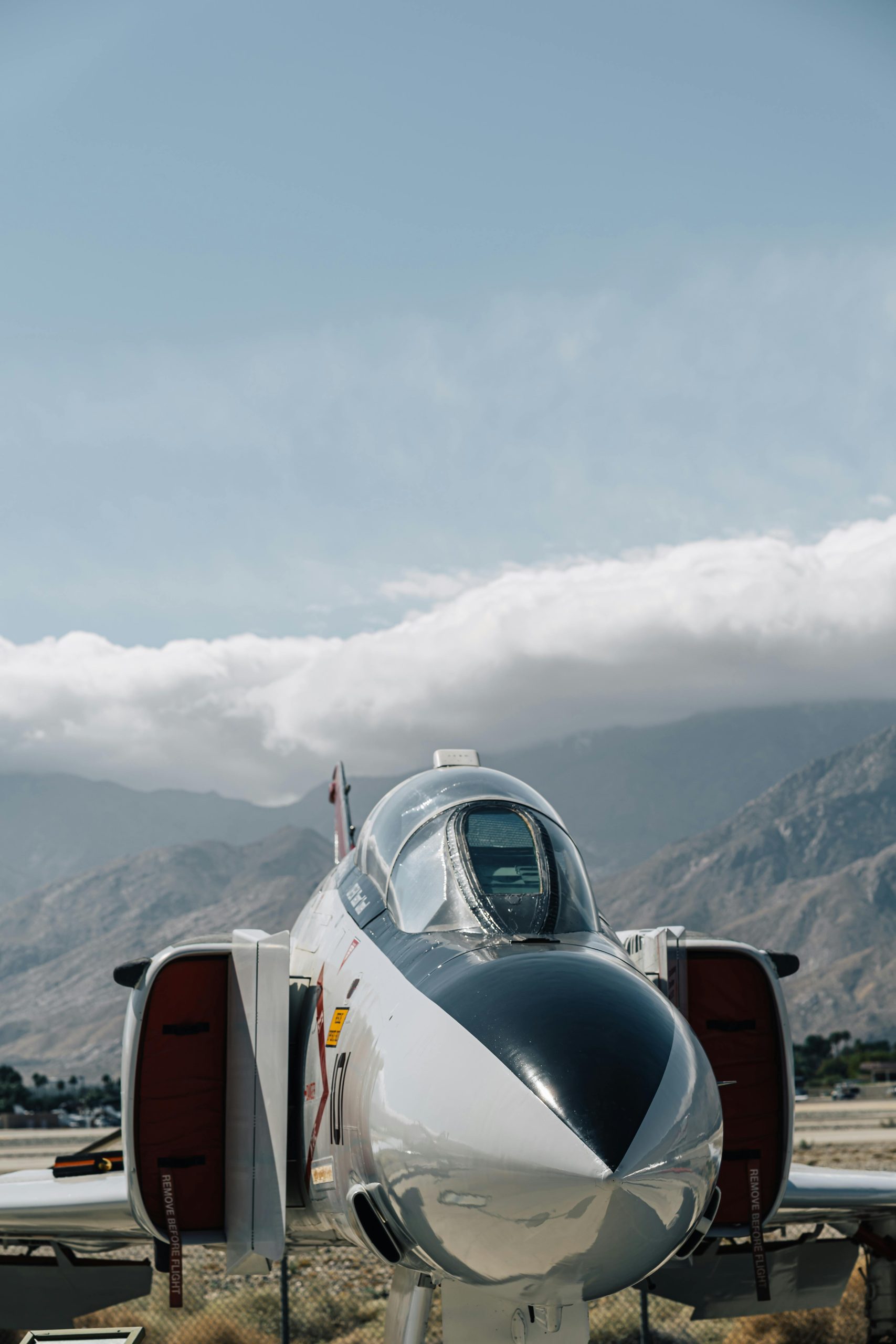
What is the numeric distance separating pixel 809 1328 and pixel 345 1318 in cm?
496

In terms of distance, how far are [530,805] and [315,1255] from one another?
13.4 meters

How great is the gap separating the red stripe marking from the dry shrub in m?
8.35

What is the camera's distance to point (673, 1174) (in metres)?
3.68

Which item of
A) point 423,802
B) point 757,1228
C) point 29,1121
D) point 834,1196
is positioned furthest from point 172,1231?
point 29,1121

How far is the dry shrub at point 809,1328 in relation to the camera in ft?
40.5

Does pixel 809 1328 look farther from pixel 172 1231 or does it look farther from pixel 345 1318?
pixel 172 1231

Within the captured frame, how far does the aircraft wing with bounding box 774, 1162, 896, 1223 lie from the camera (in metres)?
8.06

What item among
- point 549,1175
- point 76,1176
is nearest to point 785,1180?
point 549,1175

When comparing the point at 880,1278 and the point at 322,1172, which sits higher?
the point at 322,1172

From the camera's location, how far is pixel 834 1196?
8172 millimetres

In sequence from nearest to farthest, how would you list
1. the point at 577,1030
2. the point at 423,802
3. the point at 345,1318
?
the point at 577,1030 → the point at 423,802 → the point at 345,1318

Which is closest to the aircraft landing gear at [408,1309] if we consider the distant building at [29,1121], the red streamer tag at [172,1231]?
the red streamer tag at [172,1231]

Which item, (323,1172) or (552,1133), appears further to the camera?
(323,1172)

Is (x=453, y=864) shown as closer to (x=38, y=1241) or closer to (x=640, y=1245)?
(x=640, y=1245)
